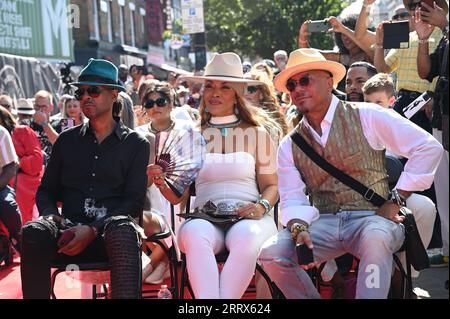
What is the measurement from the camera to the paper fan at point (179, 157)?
15.4 feet

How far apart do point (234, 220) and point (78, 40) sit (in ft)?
89.8

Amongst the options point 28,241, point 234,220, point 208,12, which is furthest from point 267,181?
point 208,12

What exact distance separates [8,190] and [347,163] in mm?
4260

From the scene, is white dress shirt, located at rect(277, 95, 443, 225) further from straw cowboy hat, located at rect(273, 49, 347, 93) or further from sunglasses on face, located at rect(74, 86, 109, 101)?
sunglasses on face, located at rect(74, 86, 109, 101)

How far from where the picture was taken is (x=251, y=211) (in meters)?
4.64

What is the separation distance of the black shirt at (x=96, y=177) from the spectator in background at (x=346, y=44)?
2.80 m

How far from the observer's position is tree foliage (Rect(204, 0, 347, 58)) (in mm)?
24156

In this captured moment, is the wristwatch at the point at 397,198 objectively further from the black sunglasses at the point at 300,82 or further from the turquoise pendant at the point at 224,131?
the turquoise pendant at the point at 224,131

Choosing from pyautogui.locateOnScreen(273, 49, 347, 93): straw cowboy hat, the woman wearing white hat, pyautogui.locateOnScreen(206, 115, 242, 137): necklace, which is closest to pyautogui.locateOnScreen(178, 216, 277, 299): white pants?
the woman wearing white hat

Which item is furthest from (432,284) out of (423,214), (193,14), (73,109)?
(193,14)

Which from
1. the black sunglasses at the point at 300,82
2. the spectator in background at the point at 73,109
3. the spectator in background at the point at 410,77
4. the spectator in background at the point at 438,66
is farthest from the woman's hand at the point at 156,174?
the spectator in background at the point at 73,109
